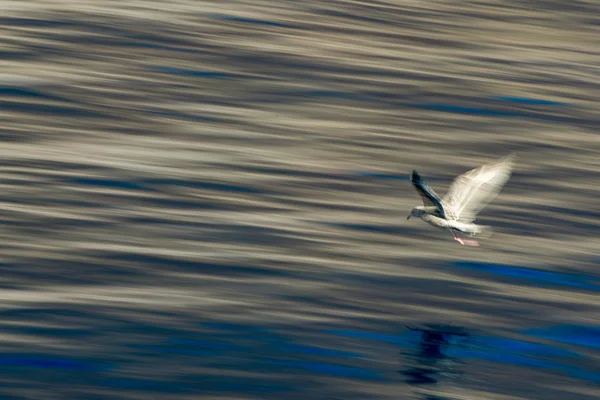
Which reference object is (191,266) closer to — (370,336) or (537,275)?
(370,336)

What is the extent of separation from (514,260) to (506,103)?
9.59 feet

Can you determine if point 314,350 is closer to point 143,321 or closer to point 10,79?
point 143,321

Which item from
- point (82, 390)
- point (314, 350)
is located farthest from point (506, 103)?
point (82, 390)

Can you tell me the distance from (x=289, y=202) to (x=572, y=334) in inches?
82.1

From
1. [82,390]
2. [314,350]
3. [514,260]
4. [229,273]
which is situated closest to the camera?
[82,390]

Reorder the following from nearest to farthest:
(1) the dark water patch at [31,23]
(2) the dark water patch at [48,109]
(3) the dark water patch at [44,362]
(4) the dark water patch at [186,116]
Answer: (3) the dark water patch at [44,362] → (2) the dark water patch at [48,109] → (4) the dark water patch at [186,116] → (1) the dark water patch at [31,23]

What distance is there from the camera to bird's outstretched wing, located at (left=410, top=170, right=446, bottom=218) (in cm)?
544

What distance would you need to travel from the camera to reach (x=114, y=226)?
704 centimetres

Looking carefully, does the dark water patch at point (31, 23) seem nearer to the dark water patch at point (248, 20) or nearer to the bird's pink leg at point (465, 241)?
the dark water patch at point (248, 20)

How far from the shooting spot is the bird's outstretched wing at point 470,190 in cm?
639

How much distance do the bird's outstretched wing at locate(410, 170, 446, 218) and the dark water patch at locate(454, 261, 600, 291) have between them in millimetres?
703

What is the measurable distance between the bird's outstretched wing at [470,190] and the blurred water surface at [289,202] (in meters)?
0.56

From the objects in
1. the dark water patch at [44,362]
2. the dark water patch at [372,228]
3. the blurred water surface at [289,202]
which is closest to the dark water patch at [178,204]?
the blurred water surface at [289,202]

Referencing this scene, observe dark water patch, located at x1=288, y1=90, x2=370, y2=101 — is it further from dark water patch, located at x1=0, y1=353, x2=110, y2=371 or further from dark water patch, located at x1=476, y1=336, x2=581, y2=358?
dark water patch, located at x1=0, y1=353, x2=110, y2=371
